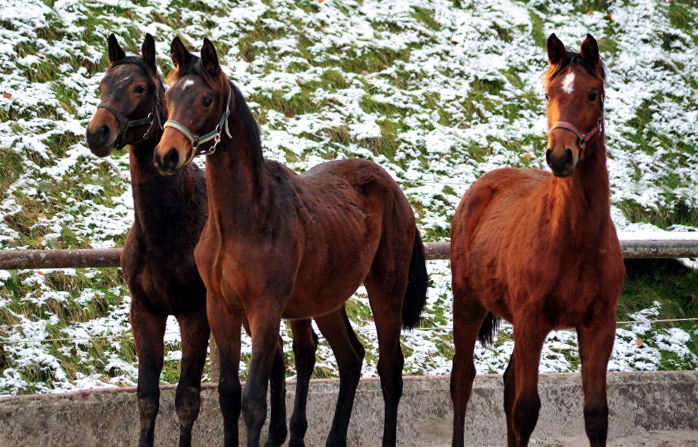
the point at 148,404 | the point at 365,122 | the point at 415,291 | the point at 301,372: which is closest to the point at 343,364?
the point at 301,372

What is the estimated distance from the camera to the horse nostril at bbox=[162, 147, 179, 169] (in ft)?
10.5

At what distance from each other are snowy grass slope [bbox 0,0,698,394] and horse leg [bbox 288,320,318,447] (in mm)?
1291

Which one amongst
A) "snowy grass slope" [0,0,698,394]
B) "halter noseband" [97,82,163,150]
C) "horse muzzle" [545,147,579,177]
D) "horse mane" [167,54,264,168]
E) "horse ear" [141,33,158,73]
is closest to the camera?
"horse muzzle" [545,147,579,177]

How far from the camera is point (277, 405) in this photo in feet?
14.5

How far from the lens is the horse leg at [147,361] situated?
386 centimetres

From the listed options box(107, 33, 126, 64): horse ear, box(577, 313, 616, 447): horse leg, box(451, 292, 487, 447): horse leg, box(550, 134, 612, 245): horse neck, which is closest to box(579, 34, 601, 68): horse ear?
box(550, 134, 612, 245): horse neck

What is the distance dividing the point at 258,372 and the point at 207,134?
1.26 metres

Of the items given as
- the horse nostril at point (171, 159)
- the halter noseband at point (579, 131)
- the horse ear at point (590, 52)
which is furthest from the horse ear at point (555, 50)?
the horse nostril at point (171, 159)

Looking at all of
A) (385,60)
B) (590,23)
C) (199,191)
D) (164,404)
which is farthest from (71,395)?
(590,23)

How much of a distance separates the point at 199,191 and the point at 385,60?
640 centimetres

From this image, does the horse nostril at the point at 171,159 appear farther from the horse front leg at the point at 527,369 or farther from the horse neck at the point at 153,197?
the horse front leg at the point at 527,369

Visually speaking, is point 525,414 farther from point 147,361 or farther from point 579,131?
point 147,361

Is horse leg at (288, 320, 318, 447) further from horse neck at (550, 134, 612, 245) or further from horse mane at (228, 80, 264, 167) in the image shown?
horse neck at (550, 134, 612, 245)

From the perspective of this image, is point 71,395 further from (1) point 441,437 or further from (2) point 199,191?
(1) point 441,437
